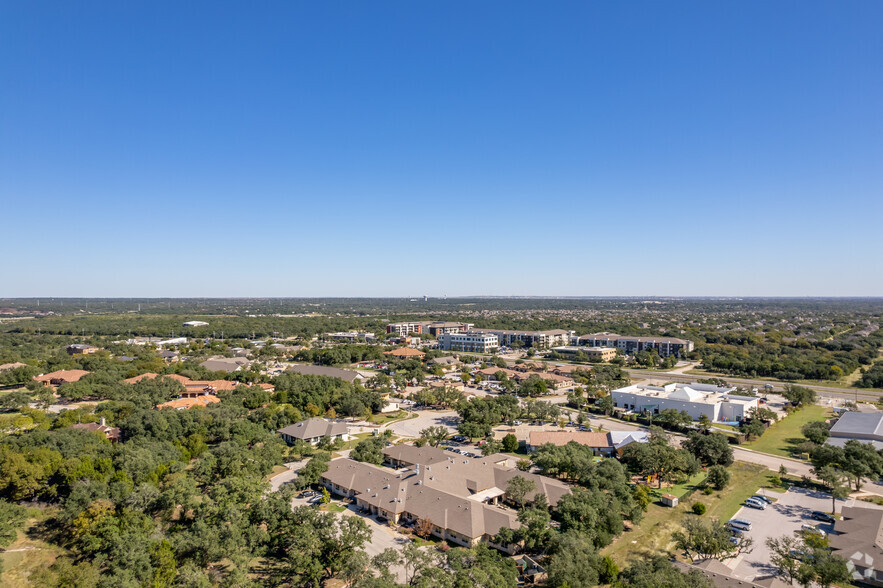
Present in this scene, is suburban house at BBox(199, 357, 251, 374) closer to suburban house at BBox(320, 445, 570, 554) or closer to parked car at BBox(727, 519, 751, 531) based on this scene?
suburban house at BBox(320, 445, 570, 554)

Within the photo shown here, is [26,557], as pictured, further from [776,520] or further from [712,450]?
[712,450]

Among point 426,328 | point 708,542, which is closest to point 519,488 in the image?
point 708,542

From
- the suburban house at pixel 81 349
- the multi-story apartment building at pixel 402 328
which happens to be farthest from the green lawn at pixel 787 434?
the suburban house at pixel 81 349

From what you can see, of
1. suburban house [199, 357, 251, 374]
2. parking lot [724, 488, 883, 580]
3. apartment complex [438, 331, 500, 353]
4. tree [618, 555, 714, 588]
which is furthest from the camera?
apartment complex [438, 331, 500, 353]

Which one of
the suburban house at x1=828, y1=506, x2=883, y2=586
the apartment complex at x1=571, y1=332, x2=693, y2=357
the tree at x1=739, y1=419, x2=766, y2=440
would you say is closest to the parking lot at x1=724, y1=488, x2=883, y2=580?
the suburban house at x1=828, y1=506, x2=883, y2=586

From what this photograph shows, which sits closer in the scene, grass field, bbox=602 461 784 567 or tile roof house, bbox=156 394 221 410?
grass field, bbox=602 461 784 567
